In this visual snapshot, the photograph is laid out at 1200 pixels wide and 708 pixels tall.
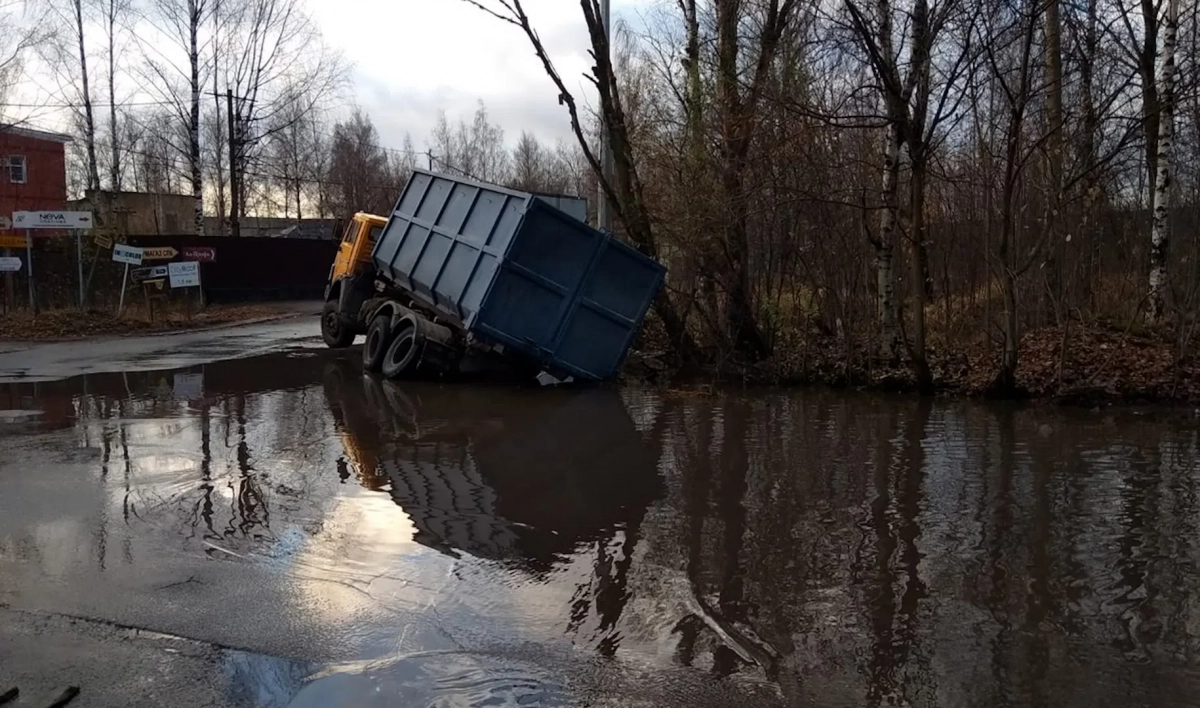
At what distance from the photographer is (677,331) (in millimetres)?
16141

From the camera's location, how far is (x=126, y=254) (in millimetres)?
22797

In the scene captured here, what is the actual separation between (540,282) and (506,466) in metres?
4.79

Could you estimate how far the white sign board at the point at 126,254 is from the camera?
2264 centimetres

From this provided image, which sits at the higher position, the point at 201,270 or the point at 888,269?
the point at 201,270

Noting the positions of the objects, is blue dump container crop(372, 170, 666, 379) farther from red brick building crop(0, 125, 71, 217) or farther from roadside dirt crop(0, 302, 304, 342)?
red brick building crop(0, 125, 71, 217)

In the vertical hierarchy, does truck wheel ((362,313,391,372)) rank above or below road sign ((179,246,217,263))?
below

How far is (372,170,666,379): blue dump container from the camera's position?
13.1m

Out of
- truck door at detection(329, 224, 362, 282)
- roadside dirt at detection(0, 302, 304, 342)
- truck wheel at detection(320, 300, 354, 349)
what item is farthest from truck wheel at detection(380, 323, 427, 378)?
roadside dirt at detection(0, 302, 304, 342)

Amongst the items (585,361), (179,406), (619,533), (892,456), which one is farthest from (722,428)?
(179,406)

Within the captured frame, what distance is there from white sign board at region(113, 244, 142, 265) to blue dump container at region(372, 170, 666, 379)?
466 inches

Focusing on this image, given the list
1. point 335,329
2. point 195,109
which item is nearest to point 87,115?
point 195,109

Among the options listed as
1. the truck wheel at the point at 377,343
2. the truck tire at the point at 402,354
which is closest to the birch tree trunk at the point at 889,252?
the truck tire at the point at 402,354

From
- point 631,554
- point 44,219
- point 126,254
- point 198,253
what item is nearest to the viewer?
point 631,554

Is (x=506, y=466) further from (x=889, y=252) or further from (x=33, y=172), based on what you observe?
(x=33, y=172)
